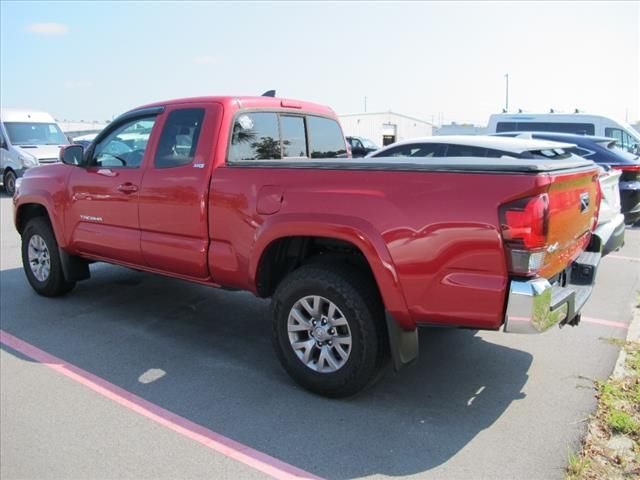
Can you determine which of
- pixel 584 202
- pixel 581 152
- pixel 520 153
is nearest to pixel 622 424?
pixel 584 202

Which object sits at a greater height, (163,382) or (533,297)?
(533,297)

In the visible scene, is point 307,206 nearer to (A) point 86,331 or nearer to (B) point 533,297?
(B) point 533,297

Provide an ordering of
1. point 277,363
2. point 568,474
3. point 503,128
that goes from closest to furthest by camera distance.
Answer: point 568,474
point 277,363
point 503,128

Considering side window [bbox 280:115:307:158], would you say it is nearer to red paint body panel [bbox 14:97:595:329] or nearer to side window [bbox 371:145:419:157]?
red paint body panel [bbox 14:97:595:329]

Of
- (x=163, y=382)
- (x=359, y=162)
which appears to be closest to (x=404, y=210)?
(x=359, y=162)

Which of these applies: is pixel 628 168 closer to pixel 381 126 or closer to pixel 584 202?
pixel 584 202

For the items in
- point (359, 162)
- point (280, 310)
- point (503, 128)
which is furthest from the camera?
point (503, 128)

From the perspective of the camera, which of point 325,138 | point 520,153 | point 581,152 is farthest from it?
point 581,152

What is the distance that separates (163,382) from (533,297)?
261 cm

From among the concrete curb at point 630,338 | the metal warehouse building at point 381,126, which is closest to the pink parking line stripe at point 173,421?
the concrete curb at point 630,338

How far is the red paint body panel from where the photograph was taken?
2.92m

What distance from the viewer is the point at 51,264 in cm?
579

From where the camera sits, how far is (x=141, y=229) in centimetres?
473

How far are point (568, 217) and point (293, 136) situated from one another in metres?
2.66
